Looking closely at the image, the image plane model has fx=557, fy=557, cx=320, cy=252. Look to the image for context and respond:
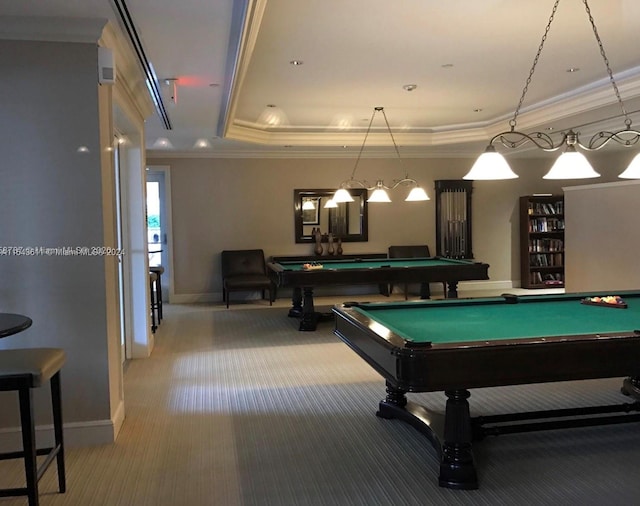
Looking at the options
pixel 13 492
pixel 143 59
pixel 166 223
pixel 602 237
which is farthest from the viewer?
pixel 166 223

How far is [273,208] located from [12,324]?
6.76m

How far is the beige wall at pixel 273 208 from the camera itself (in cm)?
880

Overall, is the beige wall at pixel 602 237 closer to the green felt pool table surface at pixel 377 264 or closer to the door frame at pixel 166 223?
the green felt pool table surface at pixel 377 264

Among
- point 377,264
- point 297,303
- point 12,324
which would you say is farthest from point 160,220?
point 12,324

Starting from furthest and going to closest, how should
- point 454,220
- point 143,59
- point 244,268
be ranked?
1. point 454,220
2. point 244,268
3. point 143,59

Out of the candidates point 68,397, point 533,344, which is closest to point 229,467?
point 68,397

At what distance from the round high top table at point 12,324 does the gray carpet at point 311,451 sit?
33.3 inches

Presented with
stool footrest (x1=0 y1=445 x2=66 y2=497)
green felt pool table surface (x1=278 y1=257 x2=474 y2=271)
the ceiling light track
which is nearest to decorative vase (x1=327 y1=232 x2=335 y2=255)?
green felt pool table surface (x1=278 y1=257 x2=474 y2=271)

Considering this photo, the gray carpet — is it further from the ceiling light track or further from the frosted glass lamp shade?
the ceiling light track

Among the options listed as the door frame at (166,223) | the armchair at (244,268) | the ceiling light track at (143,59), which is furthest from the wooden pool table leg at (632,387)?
the door frame at (166,223)

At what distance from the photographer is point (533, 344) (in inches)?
97.8

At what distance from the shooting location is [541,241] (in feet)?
32.8

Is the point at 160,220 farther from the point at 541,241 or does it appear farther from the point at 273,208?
the point at 541,241

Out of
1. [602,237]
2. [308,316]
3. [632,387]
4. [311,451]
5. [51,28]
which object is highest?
[51,28]
